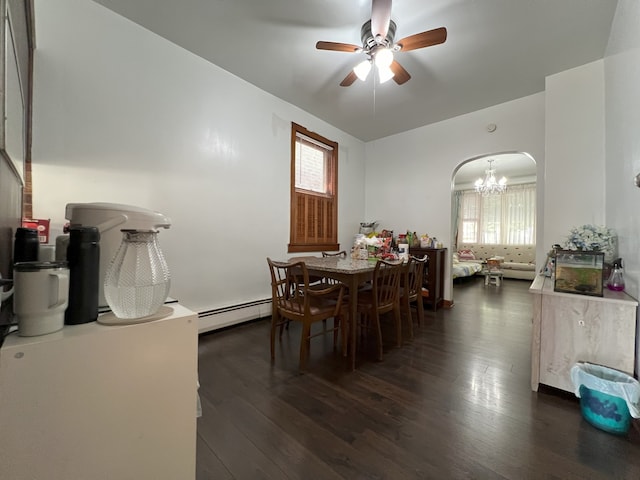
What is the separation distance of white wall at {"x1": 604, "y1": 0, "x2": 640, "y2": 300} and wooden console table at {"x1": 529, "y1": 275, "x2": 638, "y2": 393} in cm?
19

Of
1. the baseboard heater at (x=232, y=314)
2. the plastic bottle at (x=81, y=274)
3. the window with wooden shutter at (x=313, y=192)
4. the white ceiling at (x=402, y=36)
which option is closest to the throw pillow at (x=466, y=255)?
the window with wooden shutter at (x=313, y=192)

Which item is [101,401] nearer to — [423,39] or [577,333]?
[577,333]

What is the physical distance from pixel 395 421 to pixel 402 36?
302cm

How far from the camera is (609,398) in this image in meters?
A: 1.37

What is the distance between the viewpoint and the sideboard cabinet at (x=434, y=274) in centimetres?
366

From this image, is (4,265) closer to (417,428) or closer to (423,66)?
(417,428)

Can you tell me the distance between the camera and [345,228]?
4.55 m

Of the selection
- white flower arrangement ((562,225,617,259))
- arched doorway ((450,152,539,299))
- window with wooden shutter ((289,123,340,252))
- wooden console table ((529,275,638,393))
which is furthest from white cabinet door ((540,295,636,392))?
arched doorway ((450,152,539,299))

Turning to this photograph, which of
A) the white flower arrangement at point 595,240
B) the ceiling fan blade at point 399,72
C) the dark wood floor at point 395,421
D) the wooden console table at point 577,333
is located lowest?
the dark wood floor at point 395,421

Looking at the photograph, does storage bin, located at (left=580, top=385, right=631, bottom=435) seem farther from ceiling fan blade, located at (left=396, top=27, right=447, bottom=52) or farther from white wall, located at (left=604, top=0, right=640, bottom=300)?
ceiling fan blade, located at (left=396, top=27, right=447, bottom=52)

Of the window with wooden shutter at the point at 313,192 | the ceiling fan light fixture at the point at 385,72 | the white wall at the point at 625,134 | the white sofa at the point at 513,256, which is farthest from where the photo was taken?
the white sofa at the point at 513,256

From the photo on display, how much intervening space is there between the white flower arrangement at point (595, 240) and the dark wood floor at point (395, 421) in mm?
1040

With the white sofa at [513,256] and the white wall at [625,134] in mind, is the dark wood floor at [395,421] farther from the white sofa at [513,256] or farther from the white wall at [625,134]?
the white sofa at [513,256]

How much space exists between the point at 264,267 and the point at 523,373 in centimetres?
272
